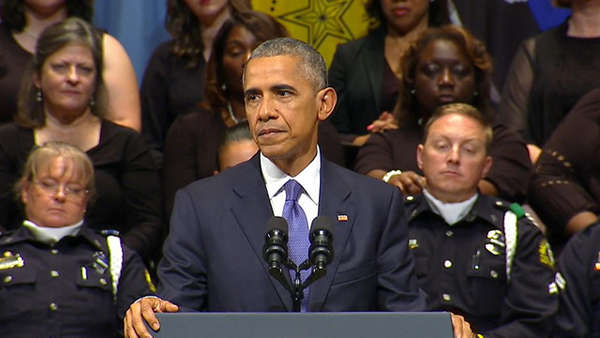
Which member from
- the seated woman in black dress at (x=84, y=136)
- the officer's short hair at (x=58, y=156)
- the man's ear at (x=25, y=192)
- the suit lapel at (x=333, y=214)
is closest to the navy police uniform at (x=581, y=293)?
the suit lapel at (x=333, y=214)

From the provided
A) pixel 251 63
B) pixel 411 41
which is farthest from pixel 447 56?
Result: pixel 251 63

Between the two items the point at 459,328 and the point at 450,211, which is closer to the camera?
the point at 459,328

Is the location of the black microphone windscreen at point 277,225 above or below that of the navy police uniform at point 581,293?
above

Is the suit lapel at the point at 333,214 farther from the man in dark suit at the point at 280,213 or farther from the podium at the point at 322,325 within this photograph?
the podium at the point at 322,325

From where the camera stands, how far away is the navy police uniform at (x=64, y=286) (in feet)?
13.1

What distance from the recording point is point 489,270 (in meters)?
4.14

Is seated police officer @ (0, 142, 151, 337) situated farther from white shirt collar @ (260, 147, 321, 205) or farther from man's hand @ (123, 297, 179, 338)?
man's hand @ (123, 297, 179, 338)

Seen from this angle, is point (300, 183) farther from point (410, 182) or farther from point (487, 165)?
point (487, 165)

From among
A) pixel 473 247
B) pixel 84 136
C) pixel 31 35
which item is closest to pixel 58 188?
pixel 84 136

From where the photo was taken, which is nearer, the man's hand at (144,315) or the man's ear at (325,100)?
the man's hand at (144,315)

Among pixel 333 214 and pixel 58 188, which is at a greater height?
pixel 333 214

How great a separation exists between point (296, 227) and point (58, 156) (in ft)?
5.26

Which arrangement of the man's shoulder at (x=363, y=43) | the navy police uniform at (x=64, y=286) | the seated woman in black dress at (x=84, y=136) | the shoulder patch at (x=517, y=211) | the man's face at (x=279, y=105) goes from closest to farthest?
1. the man's face at (x=279, y=105)
2. the navy police uniform at (x=64, y=286)
3. the shoulder patch at (x=517, y=211)
4. the seated woman in black dress at (x=84, y=136)
5. the man's shoulder at (x=363, y=43)

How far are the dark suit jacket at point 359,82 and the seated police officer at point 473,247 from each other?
3.39 feet
